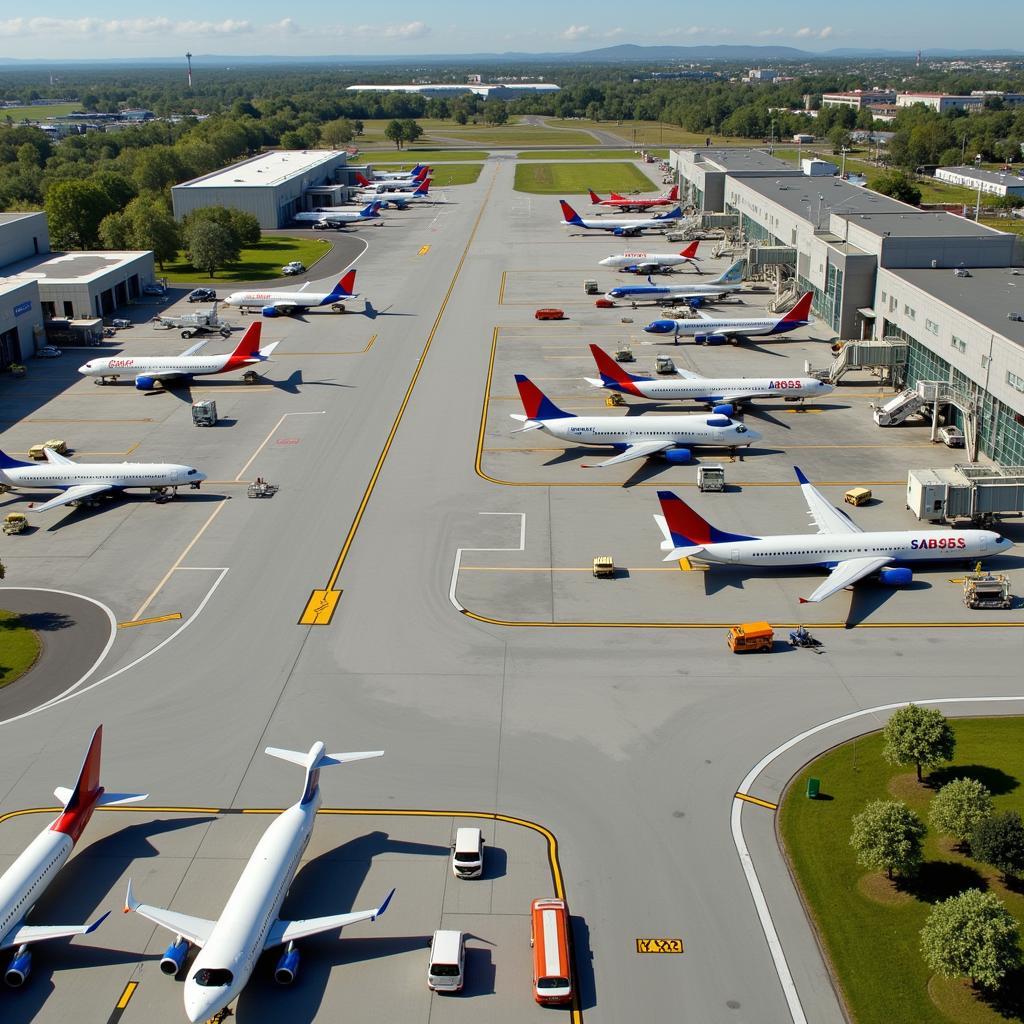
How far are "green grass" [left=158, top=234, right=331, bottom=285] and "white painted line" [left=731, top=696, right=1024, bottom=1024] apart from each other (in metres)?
→ 121

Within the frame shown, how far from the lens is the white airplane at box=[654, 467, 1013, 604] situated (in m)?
57.8

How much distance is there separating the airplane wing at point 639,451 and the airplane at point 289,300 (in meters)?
58.3

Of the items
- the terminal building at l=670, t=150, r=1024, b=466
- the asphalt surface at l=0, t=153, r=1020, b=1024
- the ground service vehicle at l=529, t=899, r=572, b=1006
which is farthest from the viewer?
the terminal building at l=670, t=150, r=1024, b=466

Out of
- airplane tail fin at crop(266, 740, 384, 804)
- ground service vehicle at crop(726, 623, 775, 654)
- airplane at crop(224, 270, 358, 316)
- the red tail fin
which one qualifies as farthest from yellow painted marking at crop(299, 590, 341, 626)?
airplane at crop(224, 270, 358, 316)

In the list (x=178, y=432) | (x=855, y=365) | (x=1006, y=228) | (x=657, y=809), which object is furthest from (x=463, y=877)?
(x=1006, y=228)

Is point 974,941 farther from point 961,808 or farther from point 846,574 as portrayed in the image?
point 846,574

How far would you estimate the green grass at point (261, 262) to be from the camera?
149938 mm

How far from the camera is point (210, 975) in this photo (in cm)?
3034

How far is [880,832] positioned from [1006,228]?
6817 inches

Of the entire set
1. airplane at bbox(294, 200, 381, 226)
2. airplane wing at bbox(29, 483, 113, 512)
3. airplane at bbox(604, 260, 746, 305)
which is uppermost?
airplane at bbox(294, 200, 381, 226)

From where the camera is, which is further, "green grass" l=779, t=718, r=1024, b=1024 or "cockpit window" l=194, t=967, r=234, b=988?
"green grass" l=779, t=718, r=1024, b=1024

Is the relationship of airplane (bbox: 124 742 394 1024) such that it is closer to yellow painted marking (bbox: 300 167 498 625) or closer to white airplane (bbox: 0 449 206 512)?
yellow painted marking (bbox: 300 167 498 625)

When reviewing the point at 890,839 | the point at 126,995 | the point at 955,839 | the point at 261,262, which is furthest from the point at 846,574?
the point at 261,262

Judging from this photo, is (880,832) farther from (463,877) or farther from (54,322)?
(54,322)
